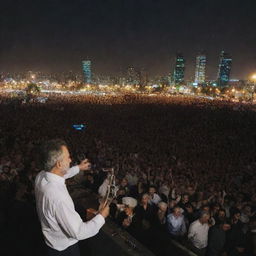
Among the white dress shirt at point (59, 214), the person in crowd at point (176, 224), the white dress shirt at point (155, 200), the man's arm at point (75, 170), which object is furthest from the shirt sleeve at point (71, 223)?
the white dress shirt at point (155, 200)

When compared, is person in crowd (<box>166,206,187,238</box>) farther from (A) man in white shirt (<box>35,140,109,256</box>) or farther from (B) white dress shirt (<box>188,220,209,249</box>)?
(A) man in white shirt (<box>35,140,109,256</box>)

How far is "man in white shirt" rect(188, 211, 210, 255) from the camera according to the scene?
4031 millimetres

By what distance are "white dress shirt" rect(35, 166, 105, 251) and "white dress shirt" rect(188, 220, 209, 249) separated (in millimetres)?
2815

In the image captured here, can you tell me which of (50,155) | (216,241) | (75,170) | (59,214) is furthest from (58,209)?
(216,241)

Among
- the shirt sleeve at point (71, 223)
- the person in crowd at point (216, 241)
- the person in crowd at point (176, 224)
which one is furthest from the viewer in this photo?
the person in crowd at point (176, 224)

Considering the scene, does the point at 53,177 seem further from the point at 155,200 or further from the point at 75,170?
the point at 155,200

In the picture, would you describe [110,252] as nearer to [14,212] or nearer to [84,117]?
[14,212]

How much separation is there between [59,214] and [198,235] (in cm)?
313

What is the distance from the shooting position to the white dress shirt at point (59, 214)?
5.56 feet

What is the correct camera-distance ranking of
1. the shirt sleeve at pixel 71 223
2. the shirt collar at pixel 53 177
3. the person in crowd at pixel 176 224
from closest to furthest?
1. the shirt sleeve at pixel 71 223
2. the shirt collar at pixel 53 177
3. the person in crowd at pixel 176 224

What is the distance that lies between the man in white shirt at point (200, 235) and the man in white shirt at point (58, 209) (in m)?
2.71

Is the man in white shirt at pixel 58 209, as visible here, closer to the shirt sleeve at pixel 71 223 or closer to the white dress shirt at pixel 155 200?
the shirt sleeve at pixel 71 223

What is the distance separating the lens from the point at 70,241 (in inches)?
78.3

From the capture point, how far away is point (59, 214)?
1699 mm
